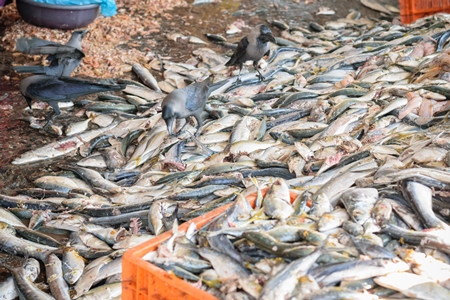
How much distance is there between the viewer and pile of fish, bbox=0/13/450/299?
6.73 ft

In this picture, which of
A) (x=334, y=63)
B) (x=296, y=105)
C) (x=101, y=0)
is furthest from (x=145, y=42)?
(x=296, y=105)

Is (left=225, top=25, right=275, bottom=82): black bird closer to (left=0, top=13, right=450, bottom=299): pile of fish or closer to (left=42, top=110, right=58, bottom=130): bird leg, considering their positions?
(left=0, top=13, right=450, bottom=299): pile of fish

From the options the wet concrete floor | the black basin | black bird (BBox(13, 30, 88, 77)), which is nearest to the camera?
the wet concrete floor

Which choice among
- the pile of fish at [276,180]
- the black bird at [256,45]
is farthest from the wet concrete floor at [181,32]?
the black bird at [256,45]

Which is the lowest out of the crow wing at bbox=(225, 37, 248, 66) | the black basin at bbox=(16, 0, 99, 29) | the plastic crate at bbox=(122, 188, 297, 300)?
the black basin at bbox=(16, 0, 99, 29)

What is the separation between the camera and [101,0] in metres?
7.61

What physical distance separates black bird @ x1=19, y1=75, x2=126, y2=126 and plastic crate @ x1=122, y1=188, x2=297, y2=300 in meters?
3.59

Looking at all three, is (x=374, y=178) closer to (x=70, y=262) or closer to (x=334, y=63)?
(x=70, y=262)

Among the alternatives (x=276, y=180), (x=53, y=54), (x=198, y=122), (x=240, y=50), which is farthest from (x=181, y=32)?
(x=276, y=180)

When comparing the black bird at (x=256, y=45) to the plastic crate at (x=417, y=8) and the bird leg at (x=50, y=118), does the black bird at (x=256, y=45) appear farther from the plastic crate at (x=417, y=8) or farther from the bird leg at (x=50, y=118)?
the plastic crate at (x=417, y=8)

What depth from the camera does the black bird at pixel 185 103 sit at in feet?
15.6

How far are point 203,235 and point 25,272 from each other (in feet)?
5.01

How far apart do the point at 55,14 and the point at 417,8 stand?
521 centimetres

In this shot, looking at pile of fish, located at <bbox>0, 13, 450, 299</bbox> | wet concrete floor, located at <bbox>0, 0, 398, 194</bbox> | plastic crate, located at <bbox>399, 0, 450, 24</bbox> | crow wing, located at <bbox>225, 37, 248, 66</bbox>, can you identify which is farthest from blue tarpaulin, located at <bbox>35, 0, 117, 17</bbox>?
plastic crate, located at <bbox>399, 0, 450, 24</bbox>
